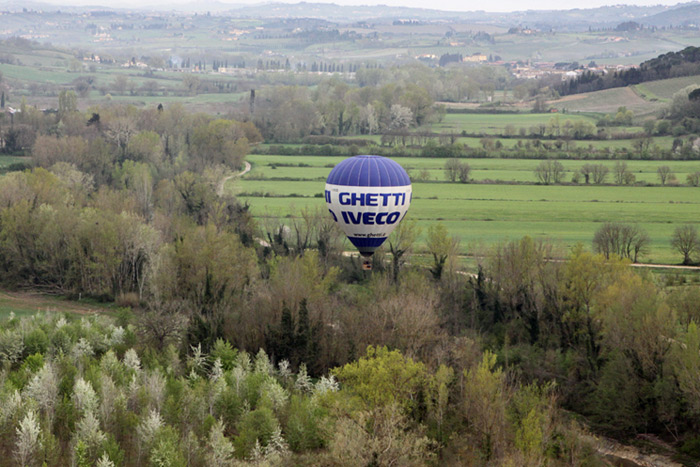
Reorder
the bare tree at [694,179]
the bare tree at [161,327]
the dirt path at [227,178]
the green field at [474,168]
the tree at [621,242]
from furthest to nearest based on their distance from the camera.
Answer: the green field at [474,168]
the bare tree at [694,179]
the dirt path at [227,178]
the tree at [621,242]
the bare tree at [161,327]

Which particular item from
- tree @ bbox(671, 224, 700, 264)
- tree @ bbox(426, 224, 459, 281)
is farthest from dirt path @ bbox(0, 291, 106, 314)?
tree @ bbox(671, 224, 700, 264)

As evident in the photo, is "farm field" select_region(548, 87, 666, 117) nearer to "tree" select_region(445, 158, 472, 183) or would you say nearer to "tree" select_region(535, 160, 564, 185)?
"tree" select_region(535, 160, 564, 185)

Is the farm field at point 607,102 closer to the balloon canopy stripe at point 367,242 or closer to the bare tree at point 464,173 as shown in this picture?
the bare tree at point 464,173

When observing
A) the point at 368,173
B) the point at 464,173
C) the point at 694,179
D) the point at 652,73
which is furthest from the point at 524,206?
the point at 652,73

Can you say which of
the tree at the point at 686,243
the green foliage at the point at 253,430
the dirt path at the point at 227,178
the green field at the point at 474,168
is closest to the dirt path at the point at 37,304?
the green foliage at the point at 253,430

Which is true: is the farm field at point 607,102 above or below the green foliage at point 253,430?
above

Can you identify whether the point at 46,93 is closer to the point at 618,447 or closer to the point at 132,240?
the point at 132,240

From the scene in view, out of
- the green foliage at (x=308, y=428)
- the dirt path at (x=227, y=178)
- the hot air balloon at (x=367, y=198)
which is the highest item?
the hot air balloon at (x=367, y=198)

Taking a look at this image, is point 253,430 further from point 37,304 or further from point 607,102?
point 607,102
